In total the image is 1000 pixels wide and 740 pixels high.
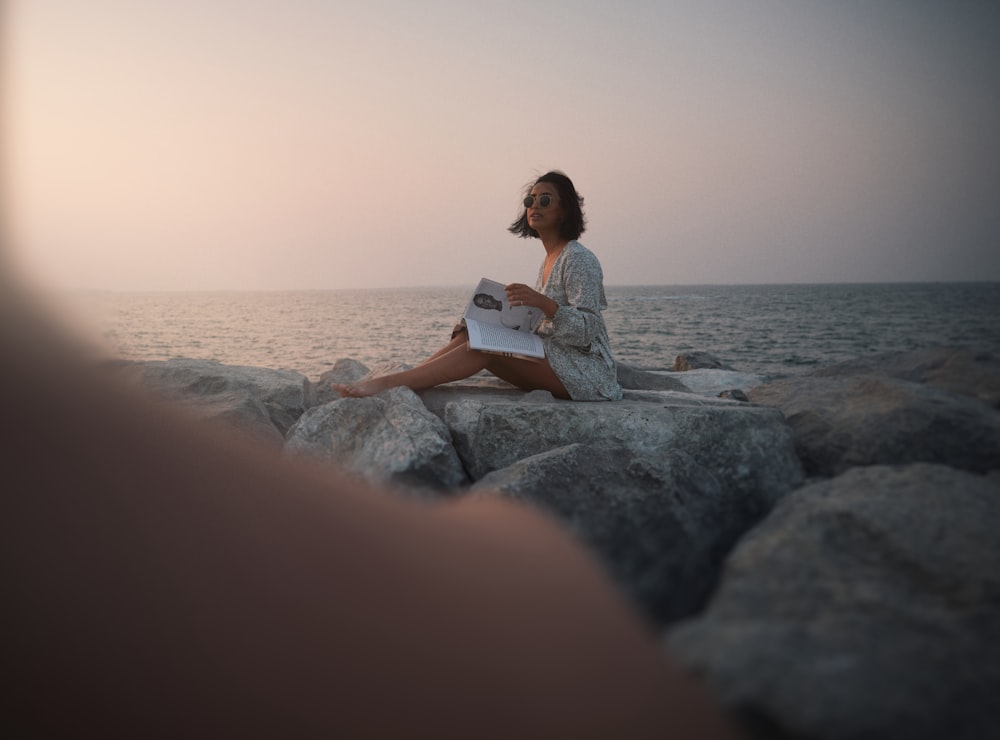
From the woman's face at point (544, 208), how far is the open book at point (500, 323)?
558mm

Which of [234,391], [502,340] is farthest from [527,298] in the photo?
[234,391]

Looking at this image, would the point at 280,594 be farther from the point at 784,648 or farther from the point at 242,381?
the point at 242,381

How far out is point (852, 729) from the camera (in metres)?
1.00

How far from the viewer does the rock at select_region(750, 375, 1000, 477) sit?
264 cm

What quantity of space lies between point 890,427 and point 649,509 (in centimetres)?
154

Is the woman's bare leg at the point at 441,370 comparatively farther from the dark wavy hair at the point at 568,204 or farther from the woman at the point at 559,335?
the dark wavy hair at the point at 568,204

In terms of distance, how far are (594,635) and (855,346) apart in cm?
2022

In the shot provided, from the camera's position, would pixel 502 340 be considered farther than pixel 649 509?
Yes

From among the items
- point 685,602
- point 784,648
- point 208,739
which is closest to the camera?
point 208,739

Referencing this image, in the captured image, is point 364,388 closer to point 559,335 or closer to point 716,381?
point 559,335

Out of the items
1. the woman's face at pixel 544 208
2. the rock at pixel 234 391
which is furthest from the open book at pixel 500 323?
the rock at pixel 234 391

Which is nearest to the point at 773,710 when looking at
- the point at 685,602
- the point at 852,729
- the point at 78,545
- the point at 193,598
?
the point at 852,729

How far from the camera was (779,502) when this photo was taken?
206 cm

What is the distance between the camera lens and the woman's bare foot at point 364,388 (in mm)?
3758
